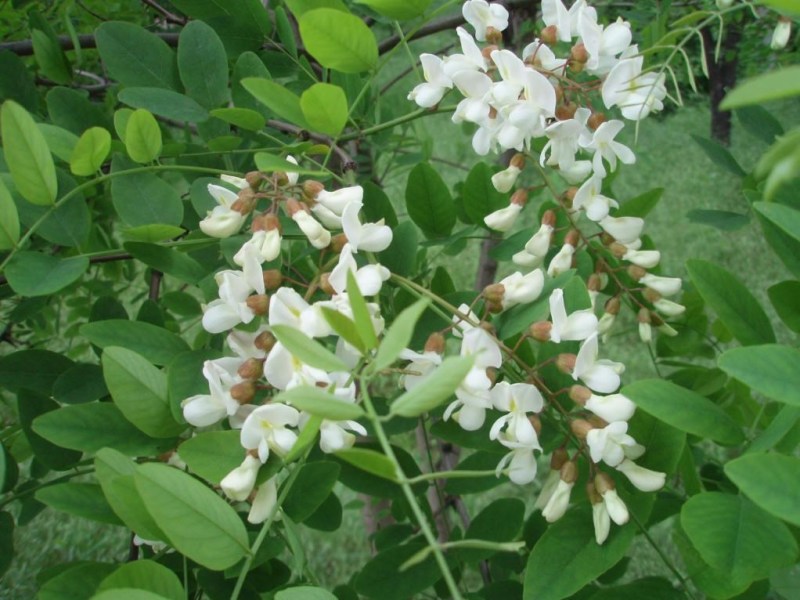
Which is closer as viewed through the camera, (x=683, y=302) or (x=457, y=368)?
(x=457, y=368)

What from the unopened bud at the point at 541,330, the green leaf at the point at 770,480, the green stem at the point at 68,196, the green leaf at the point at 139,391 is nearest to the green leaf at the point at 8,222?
the green stem at the point at 68,196

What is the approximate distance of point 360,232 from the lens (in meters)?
0.46

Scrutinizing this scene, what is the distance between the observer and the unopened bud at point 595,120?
0.57 meters

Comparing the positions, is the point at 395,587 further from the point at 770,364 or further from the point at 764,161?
the point at 764,161

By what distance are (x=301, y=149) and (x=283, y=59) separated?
0.22 metres

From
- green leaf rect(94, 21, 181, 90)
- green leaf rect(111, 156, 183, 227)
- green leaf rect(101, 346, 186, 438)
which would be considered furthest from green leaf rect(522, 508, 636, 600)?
green leaf rect(94, 21, 181, 90)

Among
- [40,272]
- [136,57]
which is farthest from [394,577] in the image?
[136,57]

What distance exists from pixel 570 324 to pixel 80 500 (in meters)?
0.32

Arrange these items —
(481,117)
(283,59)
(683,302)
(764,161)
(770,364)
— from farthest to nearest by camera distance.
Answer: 1. (683,302)
2. (283,59)
3. (481,117)
4. (770,364)
5. (764,161)

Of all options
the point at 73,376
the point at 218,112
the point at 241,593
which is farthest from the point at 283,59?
the point at 241,593

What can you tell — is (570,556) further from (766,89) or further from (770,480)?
(766,89)

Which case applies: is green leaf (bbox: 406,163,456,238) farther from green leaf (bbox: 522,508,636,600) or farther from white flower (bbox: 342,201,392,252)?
green leaf (bbox: 522,508,636,600)

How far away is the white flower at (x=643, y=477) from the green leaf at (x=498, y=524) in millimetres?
204

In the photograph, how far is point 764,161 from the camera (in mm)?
222
